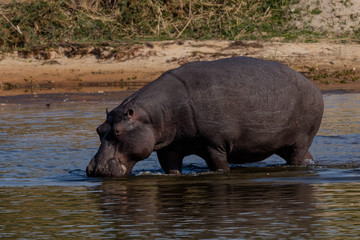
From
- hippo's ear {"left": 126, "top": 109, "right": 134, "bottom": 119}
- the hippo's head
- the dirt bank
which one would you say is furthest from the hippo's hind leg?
the dirt bank

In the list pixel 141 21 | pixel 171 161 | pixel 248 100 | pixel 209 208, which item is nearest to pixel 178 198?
pixel 209 208

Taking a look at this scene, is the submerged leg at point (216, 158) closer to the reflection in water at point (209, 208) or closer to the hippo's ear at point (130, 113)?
the reflection in water at point (209, 208)

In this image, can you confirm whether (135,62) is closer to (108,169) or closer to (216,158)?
(216,158)

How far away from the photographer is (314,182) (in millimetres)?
6633

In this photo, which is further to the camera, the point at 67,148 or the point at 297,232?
the point at 67,148

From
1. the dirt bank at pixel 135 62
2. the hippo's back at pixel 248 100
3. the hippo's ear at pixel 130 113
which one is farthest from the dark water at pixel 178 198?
the dirt bank at pixel 135 62

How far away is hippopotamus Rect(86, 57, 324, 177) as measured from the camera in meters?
7.16

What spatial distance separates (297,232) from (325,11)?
1432cm

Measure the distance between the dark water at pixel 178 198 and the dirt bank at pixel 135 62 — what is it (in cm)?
655

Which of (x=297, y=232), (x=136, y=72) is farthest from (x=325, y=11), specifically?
(x=297, y=232)

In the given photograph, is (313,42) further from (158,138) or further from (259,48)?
(158,138)

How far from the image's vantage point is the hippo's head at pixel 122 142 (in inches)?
280

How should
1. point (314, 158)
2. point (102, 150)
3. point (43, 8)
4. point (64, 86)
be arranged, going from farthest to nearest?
point (43, 8) → point (64, 86) → point (314, 158) → point (102, 150)

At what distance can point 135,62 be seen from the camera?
17.0 metres
